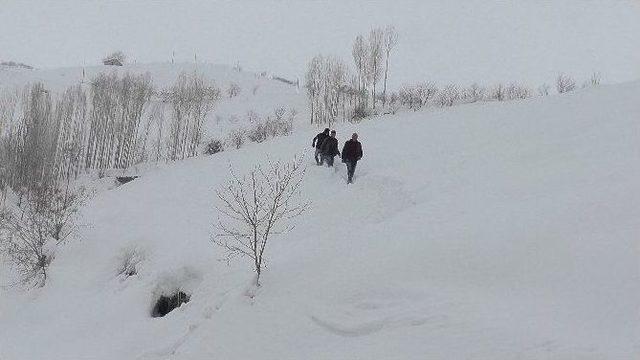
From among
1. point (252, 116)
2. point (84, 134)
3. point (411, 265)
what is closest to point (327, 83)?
point (252, 116)

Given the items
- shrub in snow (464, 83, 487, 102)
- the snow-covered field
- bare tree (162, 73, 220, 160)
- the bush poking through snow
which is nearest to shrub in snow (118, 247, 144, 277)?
the snow-covered field

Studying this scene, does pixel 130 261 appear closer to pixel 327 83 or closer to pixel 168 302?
pixel 168 302

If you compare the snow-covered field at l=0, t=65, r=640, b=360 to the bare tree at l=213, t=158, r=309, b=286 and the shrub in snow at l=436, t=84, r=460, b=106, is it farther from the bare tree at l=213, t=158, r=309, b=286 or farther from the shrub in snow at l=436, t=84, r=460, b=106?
the shrub in snow at l=436, t=84, r=460, b=106

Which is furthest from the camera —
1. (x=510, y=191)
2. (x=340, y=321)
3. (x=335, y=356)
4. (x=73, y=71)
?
(x=73, y=71)

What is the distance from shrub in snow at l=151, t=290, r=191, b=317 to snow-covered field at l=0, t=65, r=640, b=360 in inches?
9.1

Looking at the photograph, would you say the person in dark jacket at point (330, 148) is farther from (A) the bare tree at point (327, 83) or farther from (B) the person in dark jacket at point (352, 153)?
(A) the bare tree at point (327, 83)

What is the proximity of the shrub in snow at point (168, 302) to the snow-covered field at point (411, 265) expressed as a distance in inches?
9.1

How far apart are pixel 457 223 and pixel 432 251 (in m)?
1.12

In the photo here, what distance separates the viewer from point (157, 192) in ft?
60.4

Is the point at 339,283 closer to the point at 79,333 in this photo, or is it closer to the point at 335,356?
the point at 335,356

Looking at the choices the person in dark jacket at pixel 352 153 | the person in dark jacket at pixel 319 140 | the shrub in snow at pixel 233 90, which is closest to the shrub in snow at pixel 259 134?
the person in dark jacket at pixel 319 140

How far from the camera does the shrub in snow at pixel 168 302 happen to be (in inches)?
402

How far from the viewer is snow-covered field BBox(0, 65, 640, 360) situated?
18.6ft

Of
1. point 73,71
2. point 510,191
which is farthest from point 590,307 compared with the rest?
point 73,71
